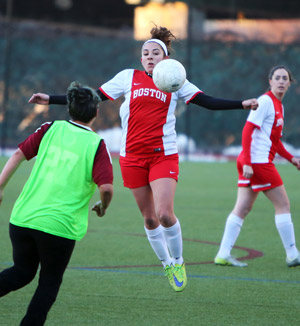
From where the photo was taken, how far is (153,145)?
21.2ft

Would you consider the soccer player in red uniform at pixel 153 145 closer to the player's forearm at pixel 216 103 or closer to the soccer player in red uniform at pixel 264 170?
the player's forearm at pixel 216 103

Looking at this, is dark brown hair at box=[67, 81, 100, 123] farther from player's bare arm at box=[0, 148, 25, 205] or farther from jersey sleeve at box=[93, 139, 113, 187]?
player's bare arm at box=[0, 148, 25, 205]

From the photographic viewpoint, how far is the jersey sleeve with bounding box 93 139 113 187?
14.2 feet

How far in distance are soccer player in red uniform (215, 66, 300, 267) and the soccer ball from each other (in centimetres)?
160

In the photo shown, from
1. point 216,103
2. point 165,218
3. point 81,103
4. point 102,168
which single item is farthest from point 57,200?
point 216,103

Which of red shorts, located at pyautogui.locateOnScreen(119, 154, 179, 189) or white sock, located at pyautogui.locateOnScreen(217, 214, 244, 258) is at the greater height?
red shorts, located at pyautogui.locateOnScreen(119, 154, 179, 189)

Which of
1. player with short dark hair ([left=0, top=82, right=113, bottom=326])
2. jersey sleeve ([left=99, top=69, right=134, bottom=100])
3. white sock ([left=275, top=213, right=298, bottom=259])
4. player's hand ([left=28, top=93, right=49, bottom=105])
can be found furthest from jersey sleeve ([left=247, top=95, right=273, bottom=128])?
player with short dark hair ([left=0, top=82, right=113, bottom=326])

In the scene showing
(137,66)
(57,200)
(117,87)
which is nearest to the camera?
(57,200)

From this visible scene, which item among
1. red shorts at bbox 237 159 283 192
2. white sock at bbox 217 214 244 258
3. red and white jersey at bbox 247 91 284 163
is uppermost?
red and white jersey at bbox 247 91 284 163

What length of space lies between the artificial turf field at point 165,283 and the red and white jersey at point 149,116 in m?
1.21

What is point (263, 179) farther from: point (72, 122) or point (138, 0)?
point (138, 0)

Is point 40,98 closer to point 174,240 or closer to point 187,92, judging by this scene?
point 187,92

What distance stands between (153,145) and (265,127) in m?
1.72

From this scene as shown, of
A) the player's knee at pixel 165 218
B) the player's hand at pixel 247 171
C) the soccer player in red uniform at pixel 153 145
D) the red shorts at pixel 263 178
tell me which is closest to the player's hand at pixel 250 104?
the soccer player in red uniform at pixel 153 145
